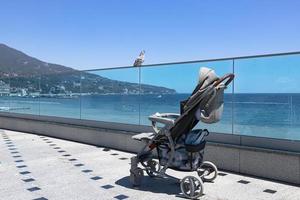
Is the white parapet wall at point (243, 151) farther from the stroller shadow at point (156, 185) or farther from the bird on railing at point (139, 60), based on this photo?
the bird on railing at point (139, 60)

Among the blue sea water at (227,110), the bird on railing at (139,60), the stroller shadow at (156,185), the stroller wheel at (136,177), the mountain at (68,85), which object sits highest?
the bird on railing at (139,60)

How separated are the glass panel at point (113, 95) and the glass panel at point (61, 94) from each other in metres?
0.58

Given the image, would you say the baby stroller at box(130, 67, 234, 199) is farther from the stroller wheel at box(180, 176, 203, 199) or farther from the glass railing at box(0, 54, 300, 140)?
the glass railing at box(0, 54, 300, 140)

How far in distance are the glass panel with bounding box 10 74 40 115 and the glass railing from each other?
30mm

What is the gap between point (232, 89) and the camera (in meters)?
5.65

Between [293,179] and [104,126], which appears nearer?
[293,179]

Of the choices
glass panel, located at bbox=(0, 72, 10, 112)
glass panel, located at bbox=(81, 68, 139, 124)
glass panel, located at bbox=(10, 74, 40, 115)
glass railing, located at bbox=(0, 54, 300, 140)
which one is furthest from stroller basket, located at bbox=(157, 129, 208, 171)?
glass panel, located at bbox=(0, 72, 10, 112)

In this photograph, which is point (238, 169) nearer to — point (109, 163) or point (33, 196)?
point (109, 163)

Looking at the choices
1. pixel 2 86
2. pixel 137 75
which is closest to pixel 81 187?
pixel 137 75

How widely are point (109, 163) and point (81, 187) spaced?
146cm

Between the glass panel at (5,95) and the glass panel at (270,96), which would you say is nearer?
the glass panel at (270,96)

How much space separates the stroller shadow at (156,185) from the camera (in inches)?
178

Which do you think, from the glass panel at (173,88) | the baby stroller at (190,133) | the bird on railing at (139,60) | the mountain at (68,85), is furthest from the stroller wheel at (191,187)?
the bird on railing at (139,60)

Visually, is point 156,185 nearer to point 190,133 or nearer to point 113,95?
point 190,133
